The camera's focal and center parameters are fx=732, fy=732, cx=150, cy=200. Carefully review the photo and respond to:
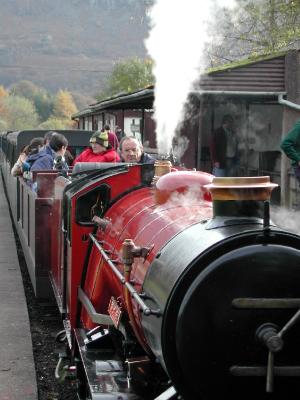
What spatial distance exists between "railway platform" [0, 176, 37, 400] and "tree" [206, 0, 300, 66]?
6.11m

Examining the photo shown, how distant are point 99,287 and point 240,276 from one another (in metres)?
1.79

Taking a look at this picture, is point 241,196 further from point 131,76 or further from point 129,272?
point 131,76

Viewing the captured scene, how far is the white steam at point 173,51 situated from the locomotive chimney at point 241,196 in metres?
1.93

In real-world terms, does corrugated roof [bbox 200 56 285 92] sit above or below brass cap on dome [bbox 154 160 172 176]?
above

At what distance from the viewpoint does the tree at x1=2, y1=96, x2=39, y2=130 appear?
114875 millimetres

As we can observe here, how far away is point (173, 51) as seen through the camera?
5461 millimetres

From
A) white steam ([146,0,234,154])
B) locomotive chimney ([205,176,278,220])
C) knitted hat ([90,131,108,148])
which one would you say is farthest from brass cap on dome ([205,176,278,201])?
knitted hat ([90,131,108,148])

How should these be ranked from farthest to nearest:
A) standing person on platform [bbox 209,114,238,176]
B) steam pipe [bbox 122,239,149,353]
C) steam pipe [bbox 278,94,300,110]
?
standing person on platform [bbox 209,114,238,176] < steam pipe [bbox 278,94,300,110] < steam pipe [bbox 122,239,149,353]

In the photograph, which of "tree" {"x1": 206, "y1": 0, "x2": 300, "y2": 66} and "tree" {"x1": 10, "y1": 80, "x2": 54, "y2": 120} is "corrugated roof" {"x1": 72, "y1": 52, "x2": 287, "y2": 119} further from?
"tree" {"x1": 10, "y1": 80, "x2": 54, "y2": 120}

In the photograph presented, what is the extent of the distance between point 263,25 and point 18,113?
105m

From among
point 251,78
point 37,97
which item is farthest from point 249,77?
point 37,97

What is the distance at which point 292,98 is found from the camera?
42.3 ft

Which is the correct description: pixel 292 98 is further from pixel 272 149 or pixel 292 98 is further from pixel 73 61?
pixel 73 61

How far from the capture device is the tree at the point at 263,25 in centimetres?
1324
